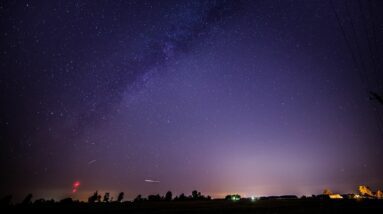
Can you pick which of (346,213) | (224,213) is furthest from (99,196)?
(346,213)

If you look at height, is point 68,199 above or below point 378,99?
below

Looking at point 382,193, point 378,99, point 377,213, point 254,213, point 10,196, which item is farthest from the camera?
point 382,193

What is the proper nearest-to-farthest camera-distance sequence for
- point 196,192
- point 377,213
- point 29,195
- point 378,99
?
point 377,213
point 378,99
point 29,195
point 196,192

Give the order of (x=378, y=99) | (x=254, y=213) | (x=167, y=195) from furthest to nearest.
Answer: (x=167, y=195) < (x=378, y=99) < (x=254, y=213)

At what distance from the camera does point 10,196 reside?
39.1 m

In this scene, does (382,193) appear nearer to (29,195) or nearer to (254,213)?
(254,213)

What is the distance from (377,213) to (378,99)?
89.0 ft

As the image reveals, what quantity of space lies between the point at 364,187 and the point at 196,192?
170 feet

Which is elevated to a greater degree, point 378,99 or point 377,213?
point 378,99

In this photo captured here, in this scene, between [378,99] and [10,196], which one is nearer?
[378,99]

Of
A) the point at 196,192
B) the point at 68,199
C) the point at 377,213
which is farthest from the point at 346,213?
the point at 196,192

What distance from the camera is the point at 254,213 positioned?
12656mm

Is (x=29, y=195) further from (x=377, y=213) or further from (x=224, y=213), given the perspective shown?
(x=377, y=213)

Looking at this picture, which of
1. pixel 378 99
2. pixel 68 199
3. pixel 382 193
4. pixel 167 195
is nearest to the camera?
pixel 378 99
